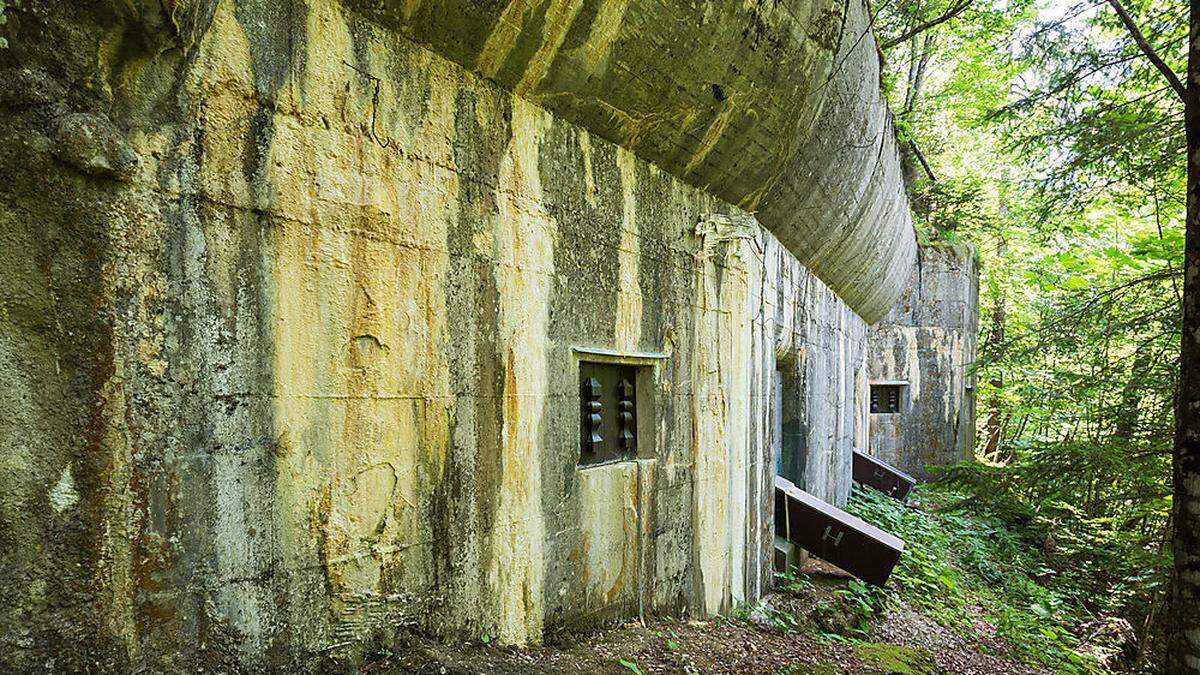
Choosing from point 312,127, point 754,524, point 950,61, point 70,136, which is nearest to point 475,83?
point 312,127

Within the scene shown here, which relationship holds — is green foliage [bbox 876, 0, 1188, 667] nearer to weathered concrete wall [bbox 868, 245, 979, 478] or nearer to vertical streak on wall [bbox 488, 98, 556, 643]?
weathered concrete wall [bbox 868, 245, 979, 478]

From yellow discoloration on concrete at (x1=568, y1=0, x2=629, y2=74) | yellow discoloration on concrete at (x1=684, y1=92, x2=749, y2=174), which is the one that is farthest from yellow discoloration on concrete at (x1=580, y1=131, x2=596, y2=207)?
yellow discoloration on concrete at (x1=684, y1=92, x2=749, y2=174)

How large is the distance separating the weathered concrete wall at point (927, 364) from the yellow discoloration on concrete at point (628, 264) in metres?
11.4

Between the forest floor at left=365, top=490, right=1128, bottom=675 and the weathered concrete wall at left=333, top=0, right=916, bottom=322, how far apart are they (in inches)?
89.6

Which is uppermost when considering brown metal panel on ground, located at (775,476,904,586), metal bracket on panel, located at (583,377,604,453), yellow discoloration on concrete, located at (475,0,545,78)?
yellow discoloration on concrete, located at (475,0,545,78)

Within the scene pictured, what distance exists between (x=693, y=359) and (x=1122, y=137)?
4.19 metres

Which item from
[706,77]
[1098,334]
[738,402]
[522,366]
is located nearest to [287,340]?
[522,366]

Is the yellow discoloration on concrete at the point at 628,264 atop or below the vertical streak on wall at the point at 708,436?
atop

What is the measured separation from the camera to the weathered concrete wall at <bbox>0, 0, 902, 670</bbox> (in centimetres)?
161

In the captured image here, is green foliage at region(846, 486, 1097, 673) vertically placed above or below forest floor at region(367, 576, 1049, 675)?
below

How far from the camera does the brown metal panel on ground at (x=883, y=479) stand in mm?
11297

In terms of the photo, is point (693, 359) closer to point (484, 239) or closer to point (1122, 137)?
point (484, 239)

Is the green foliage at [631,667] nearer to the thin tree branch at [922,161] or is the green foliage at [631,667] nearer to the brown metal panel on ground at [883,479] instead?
the brown metal panel on ground at [883,479]

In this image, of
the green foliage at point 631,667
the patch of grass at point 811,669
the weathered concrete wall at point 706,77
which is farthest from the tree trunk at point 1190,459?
the green foliage at point 631,667
